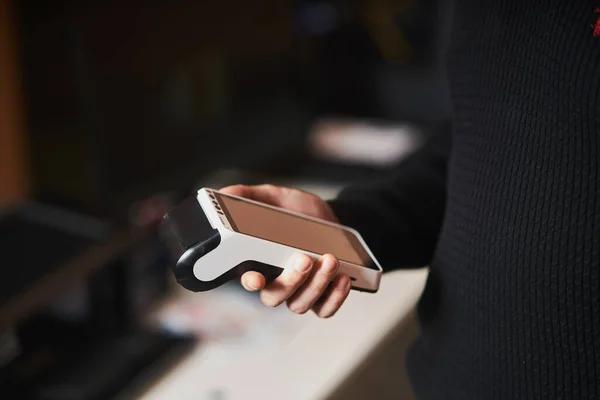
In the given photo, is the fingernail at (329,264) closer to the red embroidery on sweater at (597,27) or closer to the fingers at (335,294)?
the fingers at (335,294)

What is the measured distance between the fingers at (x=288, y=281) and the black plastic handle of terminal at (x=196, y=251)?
0.01 metres

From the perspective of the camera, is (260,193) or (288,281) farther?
(260,193)

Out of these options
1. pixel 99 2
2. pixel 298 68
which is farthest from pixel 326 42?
pixel 99 2

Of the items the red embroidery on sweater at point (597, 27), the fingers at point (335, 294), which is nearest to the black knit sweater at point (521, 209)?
the red embroidery on sweater at point (597, 27)

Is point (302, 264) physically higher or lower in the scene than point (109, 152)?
higher

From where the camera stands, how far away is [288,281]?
1.47 feet

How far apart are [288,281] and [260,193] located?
132 millimetres

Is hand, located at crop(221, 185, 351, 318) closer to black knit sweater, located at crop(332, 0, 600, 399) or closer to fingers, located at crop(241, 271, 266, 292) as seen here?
fingers, located at crop(241, 271, 266, 292)

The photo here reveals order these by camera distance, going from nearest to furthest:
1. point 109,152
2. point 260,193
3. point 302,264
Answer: point 302,264, point 260,193, point 109,152

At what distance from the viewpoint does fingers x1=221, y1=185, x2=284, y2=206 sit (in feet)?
1.79

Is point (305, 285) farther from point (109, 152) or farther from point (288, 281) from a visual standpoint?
point (109, 152)

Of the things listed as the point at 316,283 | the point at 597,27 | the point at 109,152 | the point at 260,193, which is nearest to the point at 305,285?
the point at 316,283

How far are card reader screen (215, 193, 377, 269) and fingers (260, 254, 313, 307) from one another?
0.10 ft

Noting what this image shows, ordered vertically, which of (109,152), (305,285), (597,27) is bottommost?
(109,152)
